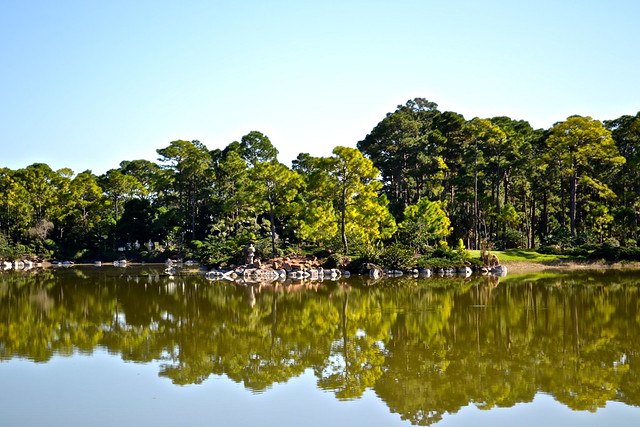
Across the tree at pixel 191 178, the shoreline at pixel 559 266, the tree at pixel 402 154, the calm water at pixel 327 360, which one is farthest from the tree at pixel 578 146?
the tree at pixel 191 178

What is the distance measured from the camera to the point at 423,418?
8852mm

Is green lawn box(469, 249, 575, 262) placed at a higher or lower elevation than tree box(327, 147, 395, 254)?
lower

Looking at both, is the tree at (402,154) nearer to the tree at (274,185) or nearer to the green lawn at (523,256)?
the green lawn at (523,256)

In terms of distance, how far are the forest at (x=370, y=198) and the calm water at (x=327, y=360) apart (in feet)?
53.2

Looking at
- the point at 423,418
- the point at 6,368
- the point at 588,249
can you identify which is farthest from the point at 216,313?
the point at 588,249

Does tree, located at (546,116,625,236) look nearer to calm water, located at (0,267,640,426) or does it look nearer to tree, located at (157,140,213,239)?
calm water, located at (0,267,640,426)

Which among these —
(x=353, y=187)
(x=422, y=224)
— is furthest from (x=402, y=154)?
(x=353, y=187)

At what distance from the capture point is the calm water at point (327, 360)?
365 inches

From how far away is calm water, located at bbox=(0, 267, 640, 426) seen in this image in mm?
9273

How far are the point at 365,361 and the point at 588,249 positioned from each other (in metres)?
33.9

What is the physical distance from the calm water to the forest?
53.2 ft

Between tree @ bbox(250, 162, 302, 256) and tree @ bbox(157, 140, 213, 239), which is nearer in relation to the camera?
tree @ bbox(250, 162, 302, 256)

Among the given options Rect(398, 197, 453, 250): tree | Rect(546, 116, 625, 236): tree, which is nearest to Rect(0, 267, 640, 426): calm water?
Rect(398, 197, 453, 250): tree

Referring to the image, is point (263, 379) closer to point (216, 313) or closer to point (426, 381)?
point (426, 381)
